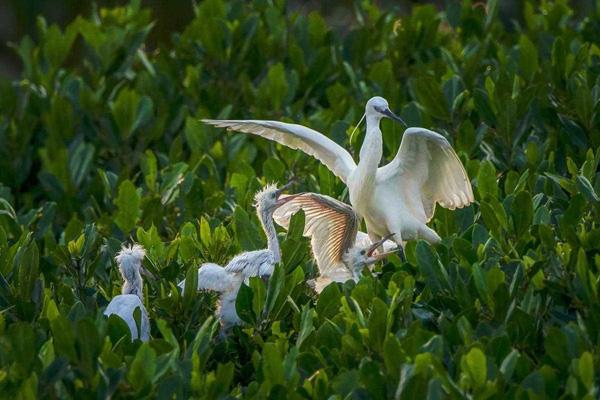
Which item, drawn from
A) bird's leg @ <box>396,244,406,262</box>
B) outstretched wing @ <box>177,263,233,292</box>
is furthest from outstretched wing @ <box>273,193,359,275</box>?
outstretched wing @ <box>177,263,233,292</box>

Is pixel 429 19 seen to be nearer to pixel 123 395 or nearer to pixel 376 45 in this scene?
pixel 376 45

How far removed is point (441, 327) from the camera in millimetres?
5648

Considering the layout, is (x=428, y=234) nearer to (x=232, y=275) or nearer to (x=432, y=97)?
(x=432, y=97)

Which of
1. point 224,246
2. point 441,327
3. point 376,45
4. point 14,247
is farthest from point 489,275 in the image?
point 376,45

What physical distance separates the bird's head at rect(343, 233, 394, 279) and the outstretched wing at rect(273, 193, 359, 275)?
0.51ft

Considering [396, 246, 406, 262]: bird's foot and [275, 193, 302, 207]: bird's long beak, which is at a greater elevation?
[275, 193, 302, 207]: bird's long beak

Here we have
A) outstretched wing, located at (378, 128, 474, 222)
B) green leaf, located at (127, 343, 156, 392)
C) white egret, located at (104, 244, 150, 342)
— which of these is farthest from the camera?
outstretched wing, located at (378, 128, 474, 222)

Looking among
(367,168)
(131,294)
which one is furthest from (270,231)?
(131,294)

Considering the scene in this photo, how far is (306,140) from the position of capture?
26.2 feet

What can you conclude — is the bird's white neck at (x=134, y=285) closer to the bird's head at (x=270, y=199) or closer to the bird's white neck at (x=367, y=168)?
the bird's head at (x=270, y=199)

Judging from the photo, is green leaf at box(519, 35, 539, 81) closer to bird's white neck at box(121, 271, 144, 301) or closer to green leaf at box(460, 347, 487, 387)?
bird's white neck at box(121, 271, 144, 301)

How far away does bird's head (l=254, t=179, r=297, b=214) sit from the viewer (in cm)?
740

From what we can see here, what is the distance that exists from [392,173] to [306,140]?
470mm

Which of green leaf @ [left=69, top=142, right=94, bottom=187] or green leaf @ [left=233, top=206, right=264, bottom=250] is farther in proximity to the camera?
green leaf @ [left=69, top=142, right=94, bottom=187]
